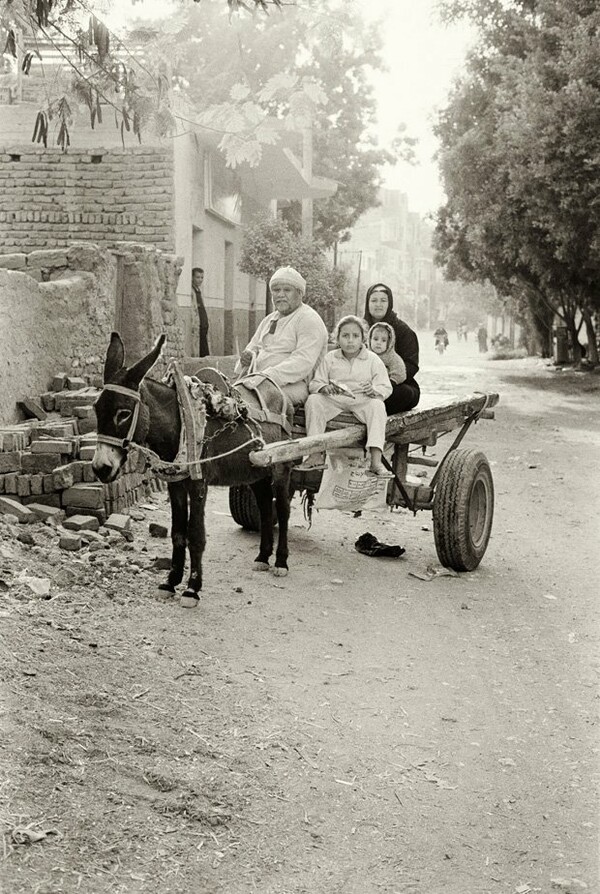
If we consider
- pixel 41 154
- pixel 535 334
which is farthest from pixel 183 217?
pixel 535 334

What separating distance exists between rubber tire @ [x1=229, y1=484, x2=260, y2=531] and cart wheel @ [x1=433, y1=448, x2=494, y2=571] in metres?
1.47

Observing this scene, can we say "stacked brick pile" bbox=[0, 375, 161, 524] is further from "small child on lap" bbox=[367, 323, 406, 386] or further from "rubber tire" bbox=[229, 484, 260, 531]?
"small child on lap" bbox=[367, 323, 406, 386]

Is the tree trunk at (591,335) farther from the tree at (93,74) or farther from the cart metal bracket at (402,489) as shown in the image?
the tree at (93,74)

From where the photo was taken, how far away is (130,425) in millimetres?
4723

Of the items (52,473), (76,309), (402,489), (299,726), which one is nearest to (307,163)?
(76,309)

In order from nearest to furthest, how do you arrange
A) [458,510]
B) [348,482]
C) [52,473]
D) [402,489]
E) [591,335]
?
[348,482] → [458,510] → [402,489] → [52,473] → [591,335]

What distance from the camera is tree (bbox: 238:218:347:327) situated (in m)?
21.0

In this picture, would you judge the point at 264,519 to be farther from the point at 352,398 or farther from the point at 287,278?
the point at 287,278

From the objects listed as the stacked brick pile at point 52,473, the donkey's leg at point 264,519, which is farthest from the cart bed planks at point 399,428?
the stacked brick pile at point 52,473

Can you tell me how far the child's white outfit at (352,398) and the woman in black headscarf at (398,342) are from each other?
318mm

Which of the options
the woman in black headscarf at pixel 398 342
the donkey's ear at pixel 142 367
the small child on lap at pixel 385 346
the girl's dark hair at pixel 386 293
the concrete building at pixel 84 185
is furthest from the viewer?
the concrete building at pixel 84 185

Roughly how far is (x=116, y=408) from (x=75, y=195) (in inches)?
397

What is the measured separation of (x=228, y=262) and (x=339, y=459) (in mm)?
16647

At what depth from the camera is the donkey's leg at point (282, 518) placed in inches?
235
